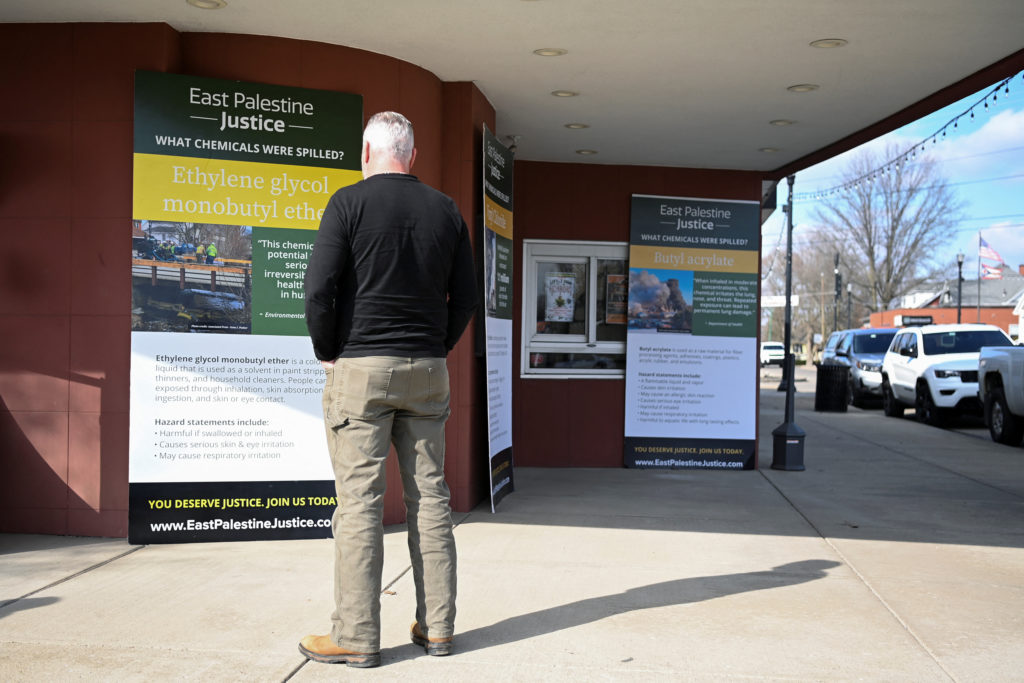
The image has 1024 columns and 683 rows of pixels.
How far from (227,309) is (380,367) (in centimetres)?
253

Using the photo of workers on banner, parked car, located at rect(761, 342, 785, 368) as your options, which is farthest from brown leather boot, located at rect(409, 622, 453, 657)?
parked car, located at rect(761, 342, 785, 368)

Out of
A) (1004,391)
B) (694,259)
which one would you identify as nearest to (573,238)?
(694,259)

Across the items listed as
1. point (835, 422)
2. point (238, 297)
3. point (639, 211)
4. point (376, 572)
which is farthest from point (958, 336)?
point (376, 572)

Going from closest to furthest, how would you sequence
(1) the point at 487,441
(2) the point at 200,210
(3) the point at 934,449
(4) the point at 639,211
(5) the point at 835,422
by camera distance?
(2) the point at 200,210
(1) the point at 487,441
(4) the point at 639,211
(3) the point at 934,449
(5) the point at 835,422

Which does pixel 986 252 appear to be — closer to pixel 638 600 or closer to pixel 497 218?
pixel 497 218

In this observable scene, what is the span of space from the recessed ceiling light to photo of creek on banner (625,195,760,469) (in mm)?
3508

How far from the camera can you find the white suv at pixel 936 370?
14969 millimetres

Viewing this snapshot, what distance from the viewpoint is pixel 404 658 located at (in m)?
3.63

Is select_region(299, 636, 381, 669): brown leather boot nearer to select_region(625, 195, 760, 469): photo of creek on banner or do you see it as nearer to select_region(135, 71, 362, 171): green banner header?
select_region(135, 71, 362, 171): green banner header

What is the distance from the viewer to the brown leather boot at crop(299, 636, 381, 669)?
3.49 meters

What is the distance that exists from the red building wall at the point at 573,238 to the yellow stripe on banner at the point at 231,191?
3.83 metres

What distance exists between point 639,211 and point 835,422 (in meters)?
7.96

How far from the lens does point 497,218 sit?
24.0ft

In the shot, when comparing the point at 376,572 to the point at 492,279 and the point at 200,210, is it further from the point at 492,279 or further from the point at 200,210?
the point at 492,279
